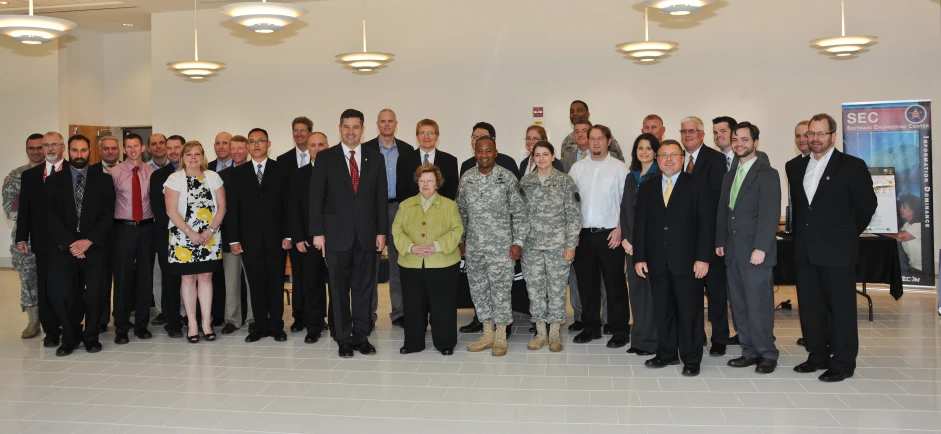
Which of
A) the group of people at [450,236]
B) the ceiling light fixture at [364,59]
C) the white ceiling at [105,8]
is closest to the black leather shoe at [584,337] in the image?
the group of people at [450,236]

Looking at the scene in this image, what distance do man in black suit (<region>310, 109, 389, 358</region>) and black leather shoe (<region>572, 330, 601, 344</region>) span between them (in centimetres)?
171

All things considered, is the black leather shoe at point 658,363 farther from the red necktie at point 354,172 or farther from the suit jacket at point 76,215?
the suit jacket at point 76,215

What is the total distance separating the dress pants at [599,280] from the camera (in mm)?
6383

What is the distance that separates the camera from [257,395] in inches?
200

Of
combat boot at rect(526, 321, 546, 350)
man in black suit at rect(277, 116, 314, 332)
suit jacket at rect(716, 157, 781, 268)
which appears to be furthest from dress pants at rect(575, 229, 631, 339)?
man in black suit at rect(277, 116, 314, 332)

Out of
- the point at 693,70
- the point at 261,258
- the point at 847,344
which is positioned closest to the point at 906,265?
the point at 693,70

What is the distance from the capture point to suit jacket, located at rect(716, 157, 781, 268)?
5.37m

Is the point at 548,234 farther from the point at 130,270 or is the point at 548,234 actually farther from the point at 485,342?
the point at 130,270

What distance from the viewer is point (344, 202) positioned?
612 centimetres

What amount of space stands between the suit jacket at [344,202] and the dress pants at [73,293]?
1.92 meters

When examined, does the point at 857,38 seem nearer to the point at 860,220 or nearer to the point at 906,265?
the point at 906,265

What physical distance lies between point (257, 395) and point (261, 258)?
1940mm

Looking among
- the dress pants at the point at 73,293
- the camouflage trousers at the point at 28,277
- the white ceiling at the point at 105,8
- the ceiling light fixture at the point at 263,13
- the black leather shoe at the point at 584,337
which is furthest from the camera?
the white ceiling at the point at 105,8

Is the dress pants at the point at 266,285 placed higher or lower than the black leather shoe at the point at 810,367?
higher
